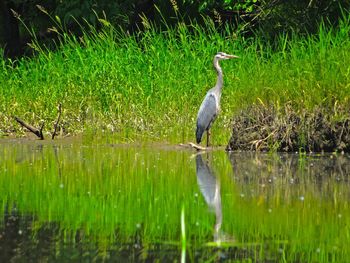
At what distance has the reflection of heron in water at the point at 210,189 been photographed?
22.7ft

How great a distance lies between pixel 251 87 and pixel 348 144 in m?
1.49

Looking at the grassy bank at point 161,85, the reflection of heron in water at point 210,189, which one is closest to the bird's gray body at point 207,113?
the grassy bank at point 161,85

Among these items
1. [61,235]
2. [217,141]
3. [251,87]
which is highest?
[61,235]

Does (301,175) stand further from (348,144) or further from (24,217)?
(24,217)

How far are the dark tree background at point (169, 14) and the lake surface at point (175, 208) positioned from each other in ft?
17.1

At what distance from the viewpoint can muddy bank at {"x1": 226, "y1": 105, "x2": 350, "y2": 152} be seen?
12008mm

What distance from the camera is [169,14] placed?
1948 centimetres

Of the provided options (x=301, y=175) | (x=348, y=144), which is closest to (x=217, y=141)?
(x=348, y=144)

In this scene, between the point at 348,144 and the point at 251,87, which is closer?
the point at 348,144

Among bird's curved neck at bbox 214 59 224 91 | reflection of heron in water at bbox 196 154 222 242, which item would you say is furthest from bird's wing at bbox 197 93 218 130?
reflection of heron in water at bbox 196 154 222 242

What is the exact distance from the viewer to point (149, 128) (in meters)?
14.1

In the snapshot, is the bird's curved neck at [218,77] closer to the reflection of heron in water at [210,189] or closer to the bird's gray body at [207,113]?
the bird's gray body at [207,113]

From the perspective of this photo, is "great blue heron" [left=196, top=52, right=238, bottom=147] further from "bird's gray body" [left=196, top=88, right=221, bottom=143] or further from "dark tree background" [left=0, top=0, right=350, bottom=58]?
"dark tree background" [left=0, top=0, right=350, bottom=58]

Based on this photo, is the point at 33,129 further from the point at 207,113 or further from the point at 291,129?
the point at 291,129
